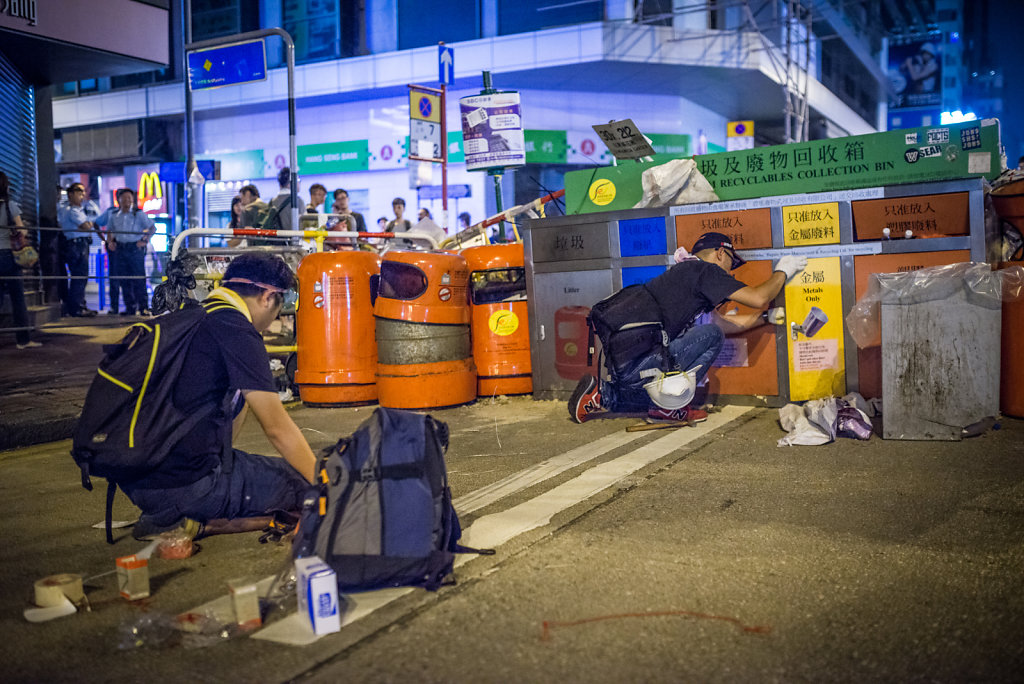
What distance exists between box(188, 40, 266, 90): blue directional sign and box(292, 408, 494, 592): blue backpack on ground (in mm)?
12192

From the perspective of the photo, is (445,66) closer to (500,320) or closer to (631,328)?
(500,320)

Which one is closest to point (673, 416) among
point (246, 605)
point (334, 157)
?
point (246, 605)

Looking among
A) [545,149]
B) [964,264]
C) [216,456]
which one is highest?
[545,149]

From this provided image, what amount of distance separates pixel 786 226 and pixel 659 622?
480cm

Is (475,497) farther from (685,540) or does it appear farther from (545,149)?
(545,149)

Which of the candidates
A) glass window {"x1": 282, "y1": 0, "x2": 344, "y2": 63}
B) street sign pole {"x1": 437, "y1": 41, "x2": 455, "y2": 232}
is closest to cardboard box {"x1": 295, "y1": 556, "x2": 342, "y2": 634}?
street sign pole {"x1": 437, "y1": 41, "x2": 455, "y2": 232}

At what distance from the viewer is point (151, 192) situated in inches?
1095

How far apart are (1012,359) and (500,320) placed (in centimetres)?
425

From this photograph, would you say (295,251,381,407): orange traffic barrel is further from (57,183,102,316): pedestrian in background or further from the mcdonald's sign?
Answer: the mcdonald's sign

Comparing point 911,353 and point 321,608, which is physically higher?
point 911,353

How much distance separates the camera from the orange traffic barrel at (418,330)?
25.5 feet

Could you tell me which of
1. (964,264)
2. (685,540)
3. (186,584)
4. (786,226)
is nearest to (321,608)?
(186,584)

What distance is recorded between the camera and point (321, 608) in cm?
303

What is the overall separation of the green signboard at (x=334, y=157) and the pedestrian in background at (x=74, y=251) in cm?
1110
